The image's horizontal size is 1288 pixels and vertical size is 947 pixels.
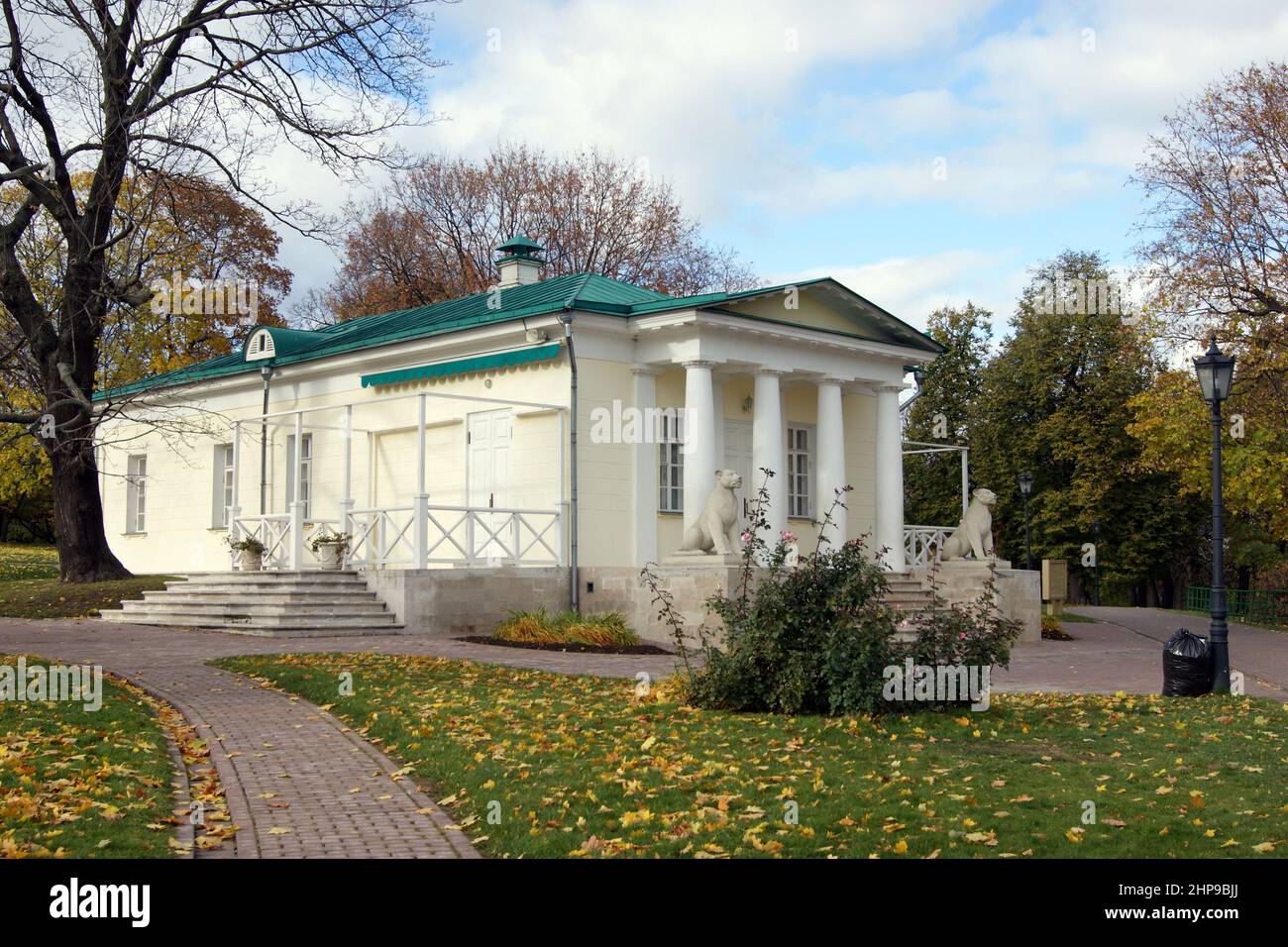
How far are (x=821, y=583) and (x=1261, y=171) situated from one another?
21.2 meters

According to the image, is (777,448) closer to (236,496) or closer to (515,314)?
(515,314)

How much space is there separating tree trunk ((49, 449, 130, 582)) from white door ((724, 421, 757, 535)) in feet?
40.9

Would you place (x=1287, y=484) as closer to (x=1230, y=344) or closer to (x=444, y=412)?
(x=1230, y=344)

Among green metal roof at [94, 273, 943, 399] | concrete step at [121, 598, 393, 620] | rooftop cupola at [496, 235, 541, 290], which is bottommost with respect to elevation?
concrete step at [121, 598, 393, 620]

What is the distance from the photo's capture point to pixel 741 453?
24.6m

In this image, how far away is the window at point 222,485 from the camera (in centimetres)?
2888

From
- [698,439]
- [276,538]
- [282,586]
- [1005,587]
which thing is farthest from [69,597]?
[1005,587]

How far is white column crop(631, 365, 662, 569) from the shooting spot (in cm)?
2241

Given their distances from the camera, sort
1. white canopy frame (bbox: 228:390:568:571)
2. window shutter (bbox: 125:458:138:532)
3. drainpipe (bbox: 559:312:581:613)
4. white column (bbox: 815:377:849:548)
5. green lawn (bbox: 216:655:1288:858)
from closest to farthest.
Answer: green lawn (bbox: 216:655:1288:858), white canopy frame (bbox: 228:390:568:571), drainpipe (bbox: 559:312:581:613), white column (bbox: 815:377:849:548), window shutter (bbox: 125:458:138:532)

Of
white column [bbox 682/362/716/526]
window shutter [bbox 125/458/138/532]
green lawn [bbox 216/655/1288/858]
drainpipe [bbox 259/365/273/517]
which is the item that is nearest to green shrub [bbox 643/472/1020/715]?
green lawn [bbox 216/655/1288/858]

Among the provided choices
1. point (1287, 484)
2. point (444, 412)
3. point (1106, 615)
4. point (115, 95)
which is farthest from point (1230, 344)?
point (115, 95)

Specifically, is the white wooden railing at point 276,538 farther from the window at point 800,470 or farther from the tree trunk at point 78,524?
the window at point 800,470

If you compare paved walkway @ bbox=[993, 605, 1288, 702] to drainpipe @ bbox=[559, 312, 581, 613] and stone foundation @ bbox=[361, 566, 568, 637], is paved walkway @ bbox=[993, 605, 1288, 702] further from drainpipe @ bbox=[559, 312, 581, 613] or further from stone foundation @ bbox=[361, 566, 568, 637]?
stone foundation @ bbox=[361, 566, 568, 637]

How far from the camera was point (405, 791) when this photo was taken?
8.42 m
